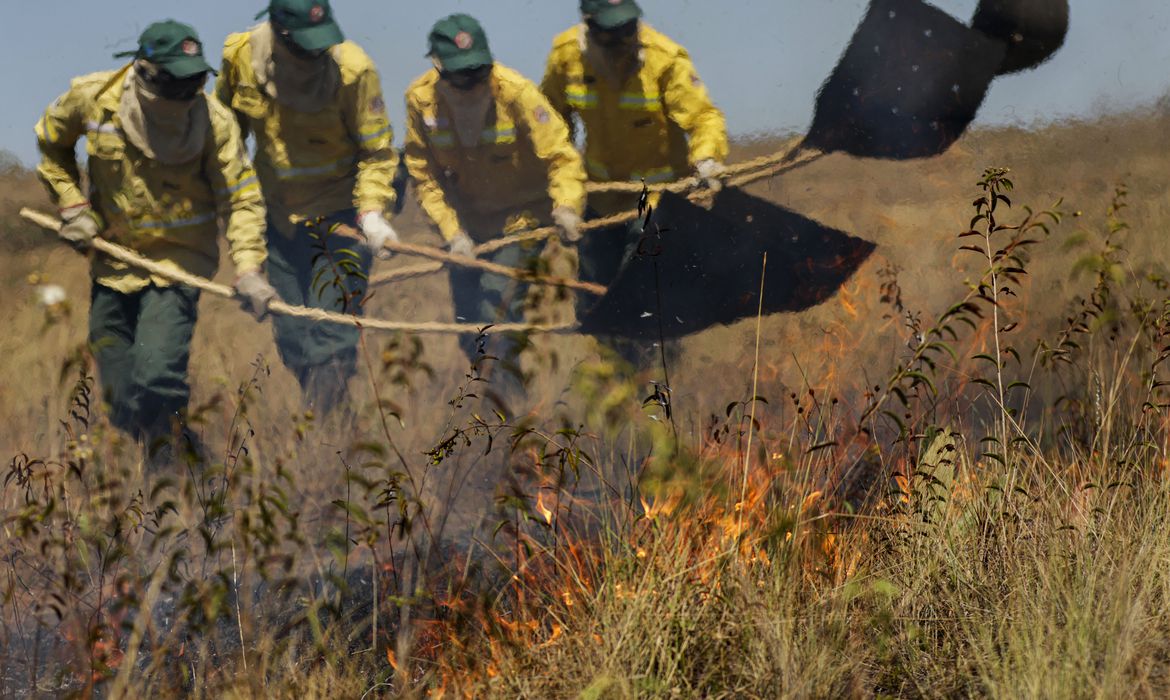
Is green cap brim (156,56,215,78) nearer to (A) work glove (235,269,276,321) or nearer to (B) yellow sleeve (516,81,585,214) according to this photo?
(A) work glove (235,269,276,321)

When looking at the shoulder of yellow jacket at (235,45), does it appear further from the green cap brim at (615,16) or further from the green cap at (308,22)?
the green cap brim at (615,16)

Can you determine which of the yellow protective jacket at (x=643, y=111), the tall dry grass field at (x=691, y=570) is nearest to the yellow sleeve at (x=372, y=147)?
the yellow protective jacket at (x=643, y=111)

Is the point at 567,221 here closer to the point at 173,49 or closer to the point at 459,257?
the point at 459,257

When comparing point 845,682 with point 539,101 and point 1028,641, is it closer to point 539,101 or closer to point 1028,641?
point 1028,641

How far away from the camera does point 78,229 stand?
20.0 feet

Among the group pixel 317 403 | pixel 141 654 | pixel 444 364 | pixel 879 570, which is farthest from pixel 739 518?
pixel 444 364

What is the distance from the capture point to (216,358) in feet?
32.4

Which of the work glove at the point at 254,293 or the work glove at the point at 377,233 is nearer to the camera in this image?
the work glove at the point at 254,293

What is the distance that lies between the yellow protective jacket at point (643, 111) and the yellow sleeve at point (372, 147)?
0.82 m

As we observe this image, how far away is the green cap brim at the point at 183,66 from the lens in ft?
19.1

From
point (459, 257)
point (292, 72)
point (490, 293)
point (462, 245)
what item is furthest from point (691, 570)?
point (292, 72)

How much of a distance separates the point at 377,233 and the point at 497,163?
76 centimetres

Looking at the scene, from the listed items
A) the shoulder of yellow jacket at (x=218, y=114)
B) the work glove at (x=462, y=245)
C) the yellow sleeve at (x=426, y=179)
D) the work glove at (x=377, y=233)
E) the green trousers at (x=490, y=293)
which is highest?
the shoulder of yellow jacket at (x=218, y=114)

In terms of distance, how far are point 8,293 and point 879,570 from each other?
971cm
